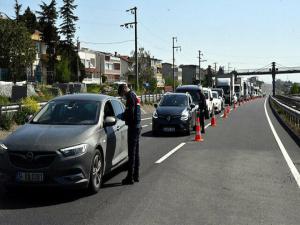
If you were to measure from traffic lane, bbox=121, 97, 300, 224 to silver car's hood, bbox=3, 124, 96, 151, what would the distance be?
54.7 inches

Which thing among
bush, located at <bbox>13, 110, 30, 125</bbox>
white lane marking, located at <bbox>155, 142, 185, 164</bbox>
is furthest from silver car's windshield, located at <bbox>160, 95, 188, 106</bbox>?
bush, located at <bbox>13, 110, 30, 125</bbox>

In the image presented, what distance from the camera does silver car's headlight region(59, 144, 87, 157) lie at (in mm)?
7145

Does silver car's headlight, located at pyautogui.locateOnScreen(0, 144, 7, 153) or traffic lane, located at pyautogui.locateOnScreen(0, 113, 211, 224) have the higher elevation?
silver car's headlight, located at pyautogui.locateOnScreen(0, 144, 7, 153)

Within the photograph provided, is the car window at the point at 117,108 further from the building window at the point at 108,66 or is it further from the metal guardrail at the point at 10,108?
the building window at the point at 108,66

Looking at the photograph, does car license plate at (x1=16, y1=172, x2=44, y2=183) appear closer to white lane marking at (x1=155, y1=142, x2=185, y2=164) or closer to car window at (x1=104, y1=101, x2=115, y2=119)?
car window at (x1=104, y1=101, x2=115, y2=119)

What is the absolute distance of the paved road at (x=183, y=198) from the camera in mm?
6426

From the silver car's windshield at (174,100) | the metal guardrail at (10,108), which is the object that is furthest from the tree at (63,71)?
the silver car's windshield at (174,100)

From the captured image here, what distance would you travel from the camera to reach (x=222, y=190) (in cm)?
830

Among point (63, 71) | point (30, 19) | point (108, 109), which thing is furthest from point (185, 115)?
point (30, 19)

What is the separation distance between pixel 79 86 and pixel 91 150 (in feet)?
151

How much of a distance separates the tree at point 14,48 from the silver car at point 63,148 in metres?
49.7

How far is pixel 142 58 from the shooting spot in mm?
113938

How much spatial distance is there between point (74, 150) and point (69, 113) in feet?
4.63

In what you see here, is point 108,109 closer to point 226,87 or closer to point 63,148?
point 63,148
